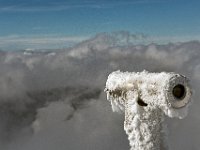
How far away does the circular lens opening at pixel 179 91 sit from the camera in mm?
4809

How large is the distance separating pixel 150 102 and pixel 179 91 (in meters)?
0.29

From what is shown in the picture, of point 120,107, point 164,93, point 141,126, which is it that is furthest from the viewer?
point 120,107

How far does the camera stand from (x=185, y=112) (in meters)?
4.88

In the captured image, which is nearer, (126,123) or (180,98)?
(180,98)

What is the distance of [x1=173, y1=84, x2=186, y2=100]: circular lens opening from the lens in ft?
15.8

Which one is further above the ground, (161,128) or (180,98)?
(180,98)

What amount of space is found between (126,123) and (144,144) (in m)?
0.34

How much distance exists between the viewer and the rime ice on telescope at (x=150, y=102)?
477 centimetres

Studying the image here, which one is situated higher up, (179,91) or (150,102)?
(179,91)

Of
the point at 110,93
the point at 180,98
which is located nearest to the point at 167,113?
the point at 180,98

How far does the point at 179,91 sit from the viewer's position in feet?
16.0

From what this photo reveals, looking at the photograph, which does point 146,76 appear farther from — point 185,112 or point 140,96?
point 185,112

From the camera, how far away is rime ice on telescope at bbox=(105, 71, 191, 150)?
15.6ft

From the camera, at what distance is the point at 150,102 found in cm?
496
